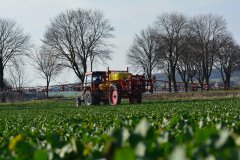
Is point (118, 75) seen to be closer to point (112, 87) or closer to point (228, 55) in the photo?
Result: point (112, 87)

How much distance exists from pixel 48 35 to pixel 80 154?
62.2 meters

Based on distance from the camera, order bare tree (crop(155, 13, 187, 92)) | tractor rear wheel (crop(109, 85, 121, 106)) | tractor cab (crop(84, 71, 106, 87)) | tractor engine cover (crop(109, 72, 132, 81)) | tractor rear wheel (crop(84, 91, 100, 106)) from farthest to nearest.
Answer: bare tree (crop(155, 13, 187, 92))
tractor cab (crop(84, 71, 106, 87))
tractor rear wheel (crop(84, 91, 100, 106))
tractor engine cover (crop(109, 72, 132, 81))
tractor rear wheel (crop(109, 85, 121, 106))

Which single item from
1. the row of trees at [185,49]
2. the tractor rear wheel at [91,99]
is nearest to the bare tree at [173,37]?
the row of trees at [185,49]

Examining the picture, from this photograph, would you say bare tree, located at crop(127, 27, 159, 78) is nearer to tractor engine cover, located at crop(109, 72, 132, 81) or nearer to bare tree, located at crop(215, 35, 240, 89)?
bare tree, located at crop(215, 35, 240, 89)

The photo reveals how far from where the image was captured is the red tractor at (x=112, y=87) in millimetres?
28422

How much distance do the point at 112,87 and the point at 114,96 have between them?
0.61m

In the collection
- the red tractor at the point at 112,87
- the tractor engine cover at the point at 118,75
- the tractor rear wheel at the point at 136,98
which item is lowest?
the tractor rear wheel at the point at 136,98

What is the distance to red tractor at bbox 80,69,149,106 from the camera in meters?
28.4

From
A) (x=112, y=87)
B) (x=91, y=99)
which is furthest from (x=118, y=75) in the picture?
(x=91, y=99)

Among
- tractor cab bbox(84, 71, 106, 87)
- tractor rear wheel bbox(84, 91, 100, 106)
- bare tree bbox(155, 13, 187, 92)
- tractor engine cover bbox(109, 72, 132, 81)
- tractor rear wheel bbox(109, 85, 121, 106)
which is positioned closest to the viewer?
tractor rear wheel bbox(109, 85, 121, 106)

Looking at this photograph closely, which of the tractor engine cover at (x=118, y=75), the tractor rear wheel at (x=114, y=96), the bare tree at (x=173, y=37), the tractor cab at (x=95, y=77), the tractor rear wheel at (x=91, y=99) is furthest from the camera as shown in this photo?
the bare tree at (x=173, y=37)

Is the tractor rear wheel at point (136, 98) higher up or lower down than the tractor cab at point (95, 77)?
lower down

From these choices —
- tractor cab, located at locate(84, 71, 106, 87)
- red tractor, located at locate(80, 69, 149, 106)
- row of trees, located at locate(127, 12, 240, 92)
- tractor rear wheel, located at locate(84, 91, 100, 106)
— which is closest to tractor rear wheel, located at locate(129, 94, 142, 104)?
red tractor, located at locate(80, 69, 149, 106)

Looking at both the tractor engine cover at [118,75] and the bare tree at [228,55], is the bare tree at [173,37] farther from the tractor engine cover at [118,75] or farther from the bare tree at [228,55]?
the tractor engine cover at [118,75]
